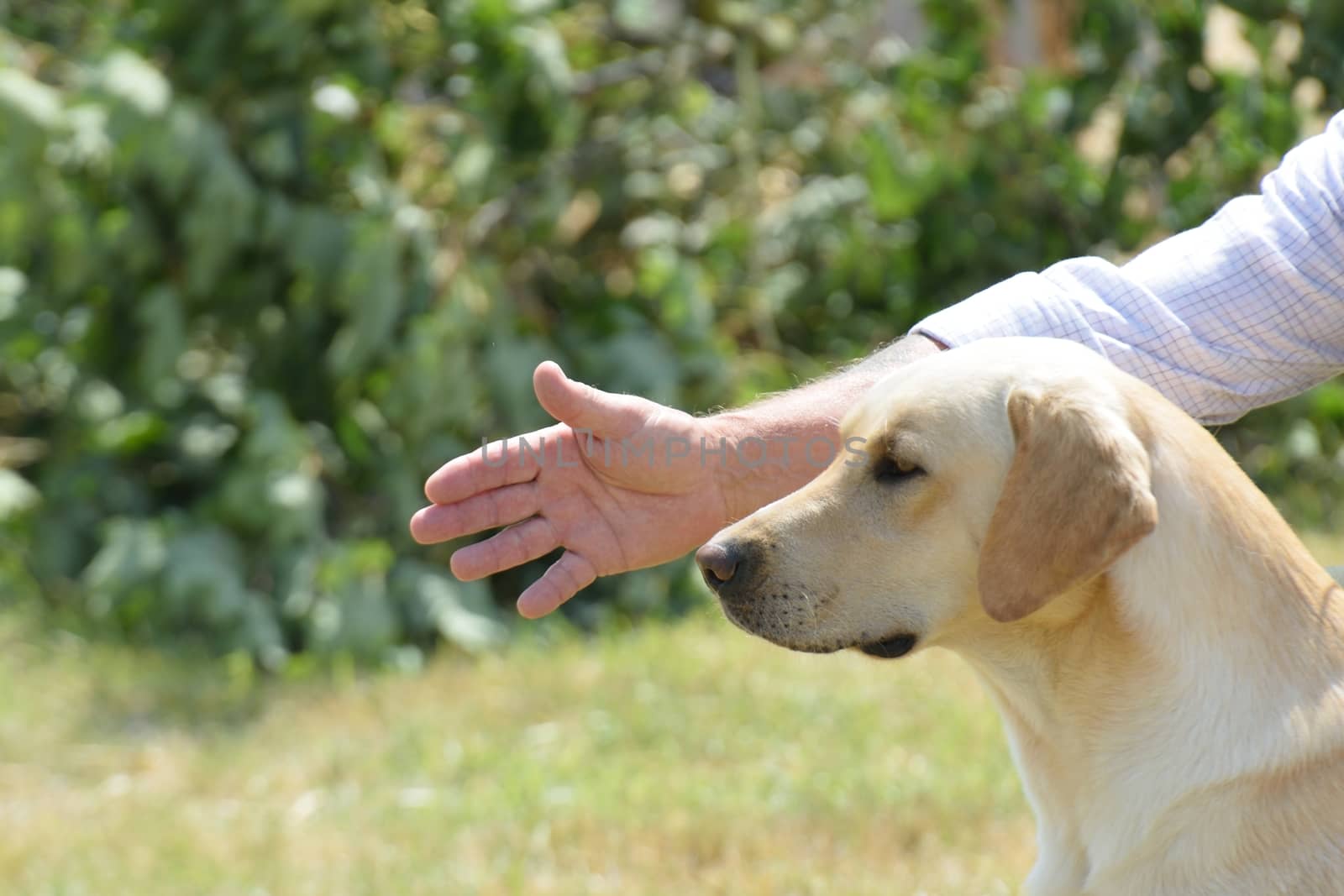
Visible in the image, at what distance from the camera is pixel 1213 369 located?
234 cm

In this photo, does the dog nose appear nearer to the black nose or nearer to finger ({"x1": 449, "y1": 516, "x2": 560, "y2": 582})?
the black nose

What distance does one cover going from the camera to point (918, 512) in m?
2.00

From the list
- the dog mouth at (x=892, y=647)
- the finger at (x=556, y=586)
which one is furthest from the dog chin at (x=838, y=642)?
the finger at (x=556, y=586)

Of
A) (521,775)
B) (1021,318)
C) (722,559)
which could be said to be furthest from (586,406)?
(521,775)

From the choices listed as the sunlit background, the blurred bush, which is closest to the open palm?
the sunlit background

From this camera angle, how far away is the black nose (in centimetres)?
204

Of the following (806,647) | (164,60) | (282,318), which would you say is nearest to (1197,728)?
(806,647)

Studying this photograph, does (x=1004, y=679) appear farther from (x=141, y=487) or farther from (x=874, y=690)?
(x=141, y=487)

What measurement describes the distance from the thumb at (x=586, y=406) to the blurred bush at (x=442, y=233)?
2.30m

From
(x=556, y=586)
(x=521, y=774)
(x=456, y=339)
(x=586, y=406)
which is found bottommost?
(x=521, y=774)

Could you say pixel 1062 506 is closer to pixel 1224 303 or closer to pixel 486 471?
pixel 1224 303

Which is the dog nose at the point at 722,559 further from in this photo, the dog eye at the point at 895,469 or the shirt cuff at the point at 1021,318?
the shirt cuff at the point at 1021,318

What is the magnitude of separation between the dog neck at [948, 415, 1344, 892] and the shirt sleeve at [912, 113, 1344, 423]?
38 cm

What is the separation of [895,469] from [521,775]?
1902mm
